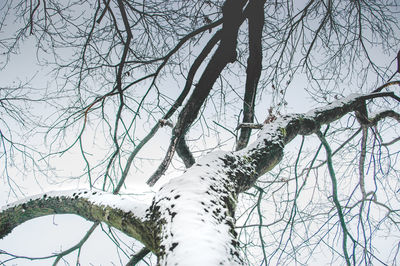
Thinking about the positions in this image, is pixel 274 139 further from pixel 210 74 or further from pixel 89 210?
pixel 210 74

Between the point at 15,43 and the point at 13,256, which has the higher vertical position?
the point at 15,43

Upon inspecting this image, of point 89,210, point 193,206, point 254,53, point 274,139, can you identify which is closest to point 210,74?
point 254,53

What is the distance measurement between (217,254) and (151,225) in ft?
1.20

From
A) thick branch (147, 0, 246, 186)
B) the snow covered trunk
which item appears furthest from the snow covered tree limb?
thick branch (147, 0, 246, 186)

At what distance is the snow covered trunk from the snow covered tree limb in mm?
123

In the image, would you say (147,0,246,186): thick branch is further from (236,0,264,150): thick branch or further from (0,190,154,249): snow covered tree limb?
(0,190,154,249): snow covered tree limb

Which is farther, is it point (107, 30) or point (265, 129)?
point (107, 30)

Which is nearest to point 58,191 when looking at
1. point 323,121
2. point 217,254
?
point 217,254

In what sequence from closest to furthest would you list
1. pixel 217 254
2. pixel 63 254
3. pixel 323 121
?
pixel 217 254 → pixel 323 121 → pixel 63 254

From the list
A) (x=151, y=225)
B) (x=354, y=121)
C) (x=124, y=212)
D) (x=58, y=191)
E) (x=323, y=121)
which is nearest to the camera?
(x=151, y=225)

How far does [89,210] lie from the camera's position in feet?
4.43

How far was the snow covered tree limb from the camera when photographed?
39.8 inches

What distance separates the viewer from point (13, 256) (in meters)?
1.82

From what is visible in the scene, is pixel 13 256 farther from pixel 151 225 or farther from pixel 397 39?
pixel 397 39
